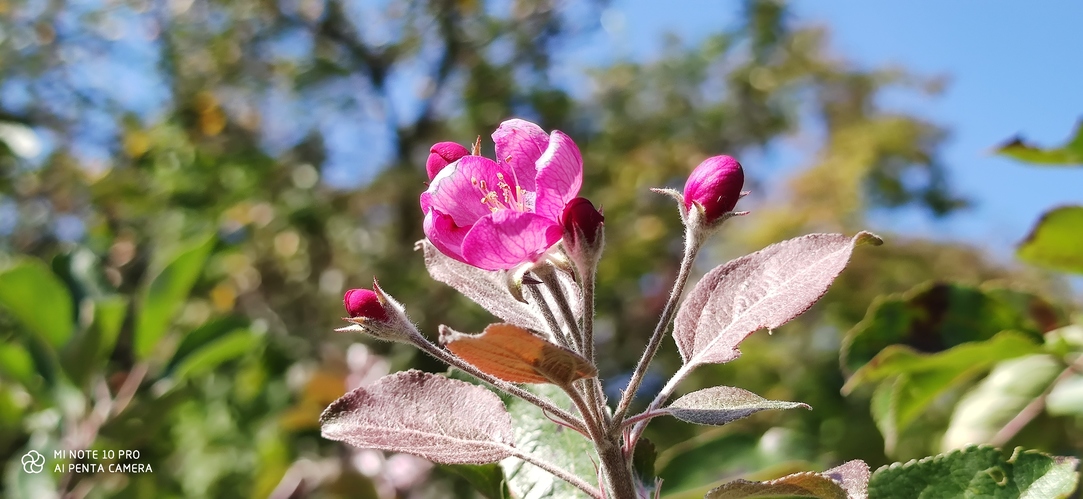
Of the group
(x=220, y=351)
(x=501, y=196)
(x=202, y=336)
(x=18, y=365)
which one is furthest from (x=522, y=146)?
(x=18, y=365)

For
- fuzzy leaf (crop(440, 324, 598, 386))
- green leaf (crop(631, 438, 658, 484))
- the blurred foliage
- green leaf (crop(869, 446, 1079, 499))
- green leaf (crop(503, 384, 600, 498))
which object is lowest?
the blurred foliage

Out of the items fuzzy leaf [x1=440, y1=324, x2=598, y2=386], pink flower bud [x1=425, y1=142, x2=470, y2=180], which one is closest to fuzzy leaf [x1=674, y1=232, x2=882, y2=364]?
fuzzy leaf [x1=440, y1=324, x2=598, y2=386]

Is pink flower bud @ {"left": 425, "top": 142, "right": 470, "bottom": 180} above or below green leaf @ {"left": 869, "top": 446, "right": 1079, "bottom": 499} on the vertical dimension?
above

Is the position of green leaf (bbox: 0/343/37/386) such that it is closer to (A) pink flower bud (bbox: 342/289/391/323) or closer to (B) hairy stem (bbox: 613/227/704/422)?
(A) pink flower bud (bbox: 342/289/391/323)

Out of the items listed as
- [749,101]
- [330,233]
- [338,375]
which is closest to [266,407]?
[338,375]

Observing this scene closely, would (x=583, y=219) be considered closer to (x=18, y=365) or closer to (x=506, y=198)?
(x=506, y=198)

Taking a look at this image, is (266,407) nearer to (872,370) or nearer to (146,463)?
(146,463)

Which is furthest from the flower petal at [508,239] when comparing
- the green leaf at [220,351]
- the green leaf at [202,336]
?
the green leaf at [202,336]
